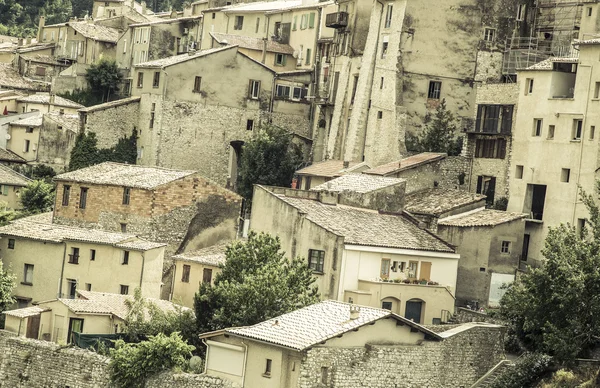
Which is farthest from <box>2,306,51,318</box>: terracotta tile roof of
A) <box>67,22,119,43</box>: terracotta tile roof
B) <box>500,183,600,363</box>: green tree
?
A: <box>67,22,119,43</box>: terracotta tile roof

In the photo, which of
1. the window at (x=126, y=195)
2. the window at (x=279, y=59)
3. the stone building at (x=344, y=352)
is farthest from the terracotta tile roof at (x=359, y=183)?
the window at (x=279, y=59)

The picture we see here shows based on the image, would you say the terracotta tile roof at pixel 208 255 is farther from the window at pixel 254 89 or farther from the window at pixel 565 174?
the window at pixel 254 89

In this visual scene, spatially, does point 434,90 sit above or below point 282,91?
above

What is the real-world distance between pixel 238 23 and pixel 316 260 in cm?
4772

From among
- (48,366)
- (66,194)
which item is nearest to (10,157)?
(66,194)

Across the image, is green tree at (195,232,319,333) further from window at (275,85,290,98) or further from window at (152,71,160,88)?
window at (275,85,290,98)

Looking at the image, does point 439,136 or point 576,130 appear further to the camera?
point 439,136

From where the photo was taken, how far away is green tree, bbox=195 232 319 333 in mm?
61875

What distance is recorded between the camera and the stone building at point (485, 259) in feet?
232

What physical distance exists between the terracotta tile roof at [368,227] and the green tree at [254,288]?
3250 mm

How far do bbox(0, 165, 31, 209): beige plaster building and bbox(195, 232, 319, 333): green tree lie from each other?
29.6 m

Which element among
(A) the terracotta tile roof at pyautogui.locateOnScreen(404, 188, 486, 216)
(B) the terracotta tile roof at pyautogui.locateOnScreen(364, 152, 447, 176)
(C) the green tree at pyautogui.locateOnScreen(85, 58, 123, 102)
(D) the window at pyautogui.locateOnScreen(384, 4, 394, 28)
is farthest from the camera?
(C) the green tree at pyautogui.locateOnScreen(85, 58, 123, 102)

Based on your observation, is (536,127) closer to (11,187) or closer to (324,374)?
(324,374)

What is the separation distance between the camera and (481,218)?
237 ft
